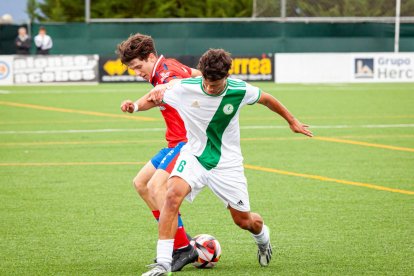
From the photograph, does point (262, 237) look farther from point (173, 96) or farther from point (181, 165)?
point (173, 96)

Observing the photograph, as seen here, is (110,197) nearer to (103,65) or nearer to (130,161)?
(130,161)

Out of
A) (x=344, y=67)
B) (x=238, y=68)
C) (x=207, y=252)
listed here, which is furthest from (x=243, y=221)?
(x=344, y=67)

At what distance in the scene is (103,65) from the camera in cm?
3525

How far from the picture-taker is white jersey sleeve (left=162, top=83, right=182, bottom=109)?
7828 millimetres

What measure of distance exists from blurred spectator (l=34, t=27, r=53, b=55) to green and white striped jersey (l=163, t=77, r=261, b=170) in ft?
101

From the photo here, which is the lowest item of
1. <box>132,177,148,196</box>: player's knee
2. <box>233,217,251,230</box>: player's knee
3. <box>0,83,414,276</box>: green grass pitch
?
<box>0,83,414,276</box>: green grass pitch

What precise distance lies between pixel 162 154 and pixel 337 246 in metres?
1.80

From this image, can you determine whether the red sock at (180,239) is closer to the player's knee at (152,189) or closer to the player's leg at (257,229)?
the player's knee at (152,189)

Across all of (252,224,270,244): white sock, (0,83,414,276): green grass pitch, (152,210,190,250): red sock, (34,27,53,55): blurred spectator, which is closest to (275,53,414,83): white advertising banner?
(34,27,53,55): blurred spectator

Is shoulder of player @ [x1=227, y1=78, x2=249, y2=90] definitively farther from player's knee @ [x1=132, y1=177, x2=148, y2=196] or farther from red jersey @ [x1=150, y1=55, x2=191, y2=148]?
player's knee @ [x1=132, y1=177, x2=148, y2=196]

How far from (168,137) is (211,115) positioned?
3.09ft

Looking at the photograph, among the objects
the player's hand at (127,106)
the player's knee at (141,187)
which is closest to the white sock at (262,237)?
the player's knee at (141,187)

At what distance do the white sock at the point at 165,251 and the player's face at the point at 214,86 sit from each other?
3.98ft

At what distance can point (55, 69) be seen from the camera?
34656mm
